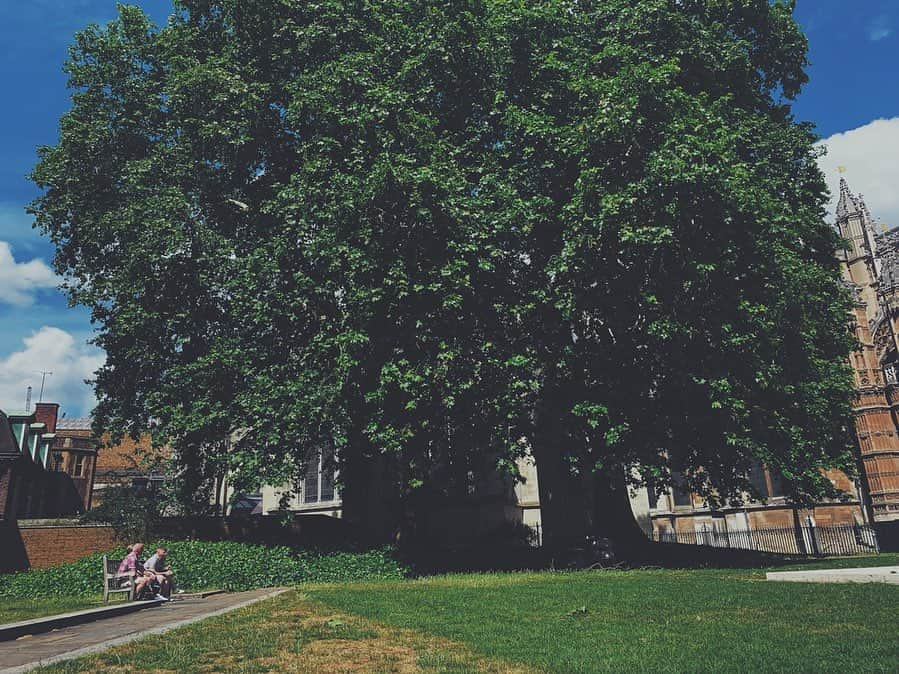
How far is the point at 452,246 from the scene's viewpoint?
17516 mm

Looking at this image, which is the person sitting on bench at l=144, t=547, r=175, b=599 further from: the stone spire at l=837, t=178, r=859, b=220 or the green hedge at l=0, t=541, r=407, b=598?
the stone spire at l=837, t=178, r=859, b=220

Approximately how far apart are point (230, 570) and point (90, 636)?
415 inches

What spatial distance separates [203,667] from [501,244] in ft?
47.7

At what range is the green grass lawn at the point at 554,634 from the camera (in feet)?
20.8

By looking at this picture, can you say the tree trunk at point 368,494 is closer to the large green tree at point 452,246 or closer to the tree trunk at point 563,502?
the large green tree at point 452,246

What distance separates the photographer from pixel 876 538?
1389 inches

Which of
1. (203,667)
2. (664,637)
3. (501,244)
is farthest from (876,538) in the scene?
(203,667)

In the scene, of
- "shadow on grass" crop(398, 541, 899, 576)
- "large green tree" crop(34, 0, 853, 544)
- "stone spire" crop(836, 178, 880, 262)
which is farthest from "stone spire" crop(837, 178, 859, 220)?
"shadow on grass" crop(398, 541, 899, 576)

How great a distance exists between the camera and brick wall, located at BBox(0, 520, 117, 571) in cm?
2202

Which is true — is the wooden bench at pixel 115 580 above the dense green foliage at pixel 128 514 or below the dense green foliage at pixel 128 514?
below

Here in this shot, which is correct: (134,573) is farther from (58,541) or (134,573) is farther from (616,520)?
(616,520)

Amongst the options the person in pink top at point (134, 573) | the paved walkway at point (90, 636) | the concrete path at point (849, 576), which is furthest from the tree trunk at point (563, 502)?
the paved walkway at point (90, 636)

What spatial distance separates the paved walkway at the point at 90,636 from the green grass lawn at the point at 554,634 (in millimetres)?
453

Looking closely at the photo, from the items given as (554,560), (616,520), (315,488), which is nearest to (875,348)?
(616,520)
